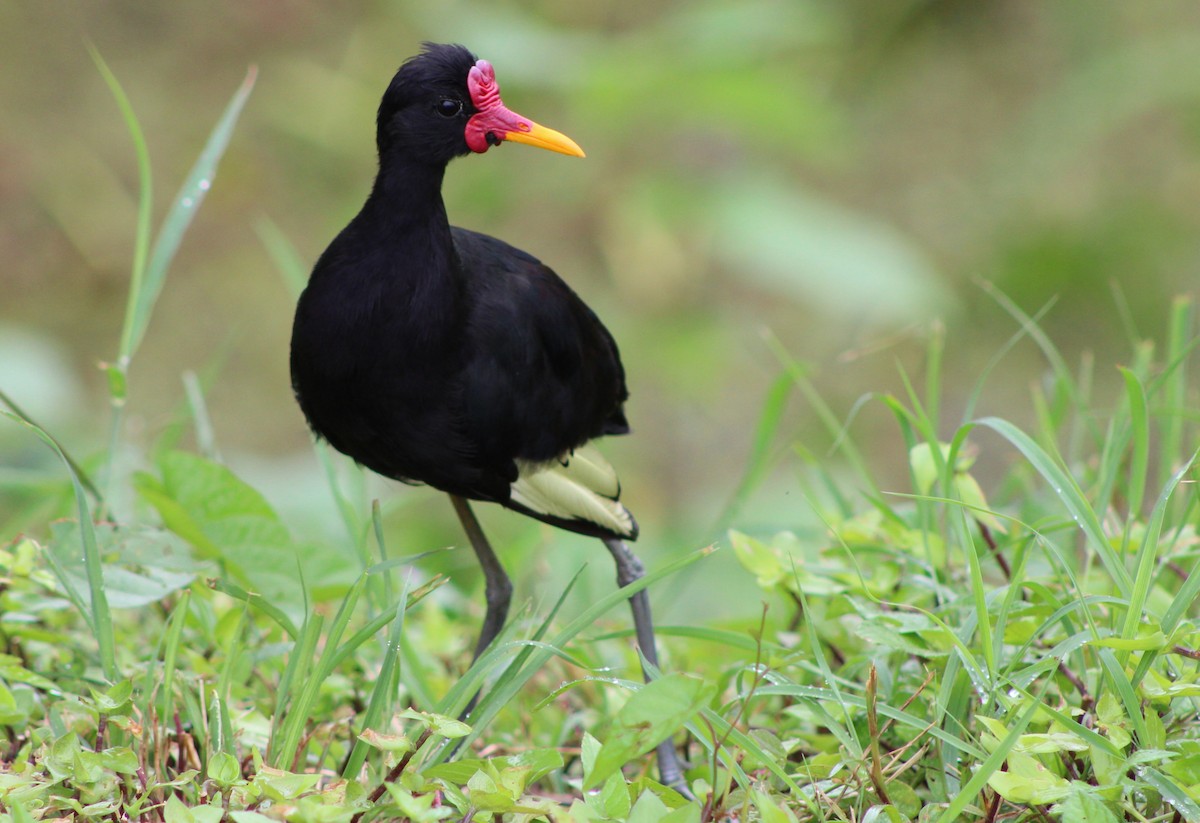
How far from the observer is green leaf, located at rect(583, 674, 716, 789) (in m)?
1.47

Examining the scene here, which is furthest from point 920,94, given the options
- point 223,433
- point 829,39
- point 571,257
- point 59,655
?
point 59,655

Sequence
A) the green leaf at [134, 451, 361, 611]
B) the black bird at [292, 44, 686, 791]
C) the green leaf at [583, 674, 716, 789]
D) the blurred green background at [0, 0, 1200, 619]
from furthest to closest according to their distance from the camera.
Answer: the blurred green background at [0, 0, 1200, 619]
the green leaf at [134, 451, 361, 611]
the black bird at [292, 44, 686, 791]
the green leaf at [583, 674, 716, 789]

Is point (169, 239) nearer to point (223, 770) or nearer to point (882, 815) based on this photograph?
point (223, 770)

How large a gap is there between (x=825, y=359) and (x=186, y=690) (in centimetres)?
476

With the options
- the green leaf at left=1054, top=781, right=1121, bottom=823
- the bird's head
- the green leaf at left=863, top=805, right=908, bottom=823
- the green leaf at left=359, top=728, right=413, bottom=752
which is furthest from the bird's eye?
the green leaf at left=1054, top=781, right=1121, bottom=823

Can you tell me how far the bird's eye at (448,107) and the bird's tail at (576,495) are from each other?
2.01 feet

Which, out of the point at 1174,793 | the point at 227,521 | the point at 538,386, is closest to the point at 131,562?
the point at 227,521

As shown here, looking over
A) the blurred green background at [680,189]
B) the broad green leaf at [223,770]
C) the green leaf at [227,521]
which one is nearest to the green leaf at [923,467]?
the green leaf at [227,521]

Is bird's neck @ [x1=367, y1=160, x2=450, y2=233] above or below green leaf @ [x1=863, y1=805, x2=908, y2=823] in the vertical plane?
above

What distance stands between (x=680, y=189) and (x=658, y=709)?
4428 millimetres

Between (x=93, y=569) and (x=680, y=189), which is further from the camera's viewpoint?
(x=680, y=189)

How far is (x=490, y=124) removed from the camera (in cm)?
207

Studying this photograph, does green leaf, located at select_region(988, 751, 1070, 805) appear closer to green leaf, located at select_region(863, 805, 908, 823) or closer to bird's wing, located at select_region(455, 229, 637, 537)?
green leaf, located at select_region(863, 805, 908, 823)

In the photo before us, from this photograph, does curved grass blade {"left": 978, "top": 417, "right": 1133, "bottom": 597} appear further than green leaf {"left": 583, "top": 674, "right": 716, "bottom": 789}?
Yes
